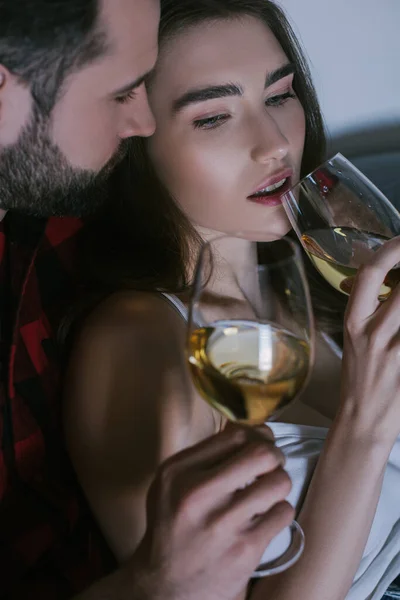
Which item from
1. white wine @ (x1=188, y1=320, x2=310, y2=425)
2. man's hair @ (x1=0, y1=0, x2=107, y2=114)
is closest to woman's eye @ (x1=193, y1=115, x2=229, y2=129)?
man's hair @ (x1=0, y1=0, x2=107, y2=114)

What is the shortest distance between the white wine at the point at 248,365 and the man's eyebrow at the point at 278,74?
1.84 ft

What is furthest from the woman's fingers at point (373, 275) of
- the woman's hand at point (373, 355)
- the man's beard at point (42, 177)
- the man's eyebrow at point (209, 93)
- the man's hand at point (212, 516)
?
the man's beard at point (42, 177)

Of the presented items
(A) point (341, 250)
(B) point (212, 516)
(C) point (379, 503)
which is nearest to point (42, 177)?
(A) point (341, 250)

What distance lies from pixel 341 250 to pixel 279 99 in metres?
0.34

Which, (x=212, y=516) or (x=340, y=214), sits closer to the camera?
(x=212, y=516)

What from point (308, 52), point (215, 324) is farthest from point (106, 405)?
point (308, 52)

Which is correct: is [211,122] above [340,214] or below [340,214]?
above

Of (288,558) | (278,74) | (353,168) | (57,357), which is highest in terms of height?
(278,74)

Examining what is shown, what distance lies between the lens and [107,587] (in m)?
0.72

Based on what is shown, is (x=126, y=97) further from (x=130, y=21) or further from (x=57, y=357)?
(x=57, y=357)

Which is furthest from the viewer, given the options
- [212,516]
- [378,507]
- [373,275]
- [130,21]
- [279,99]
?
[279,99]

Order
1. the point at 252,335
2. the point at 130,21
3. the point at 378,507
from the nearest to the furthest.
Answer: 1. the point at 252,335
2. the point at 130,21
3. the point at 378,507

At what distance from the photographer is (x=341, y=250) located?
1029mm

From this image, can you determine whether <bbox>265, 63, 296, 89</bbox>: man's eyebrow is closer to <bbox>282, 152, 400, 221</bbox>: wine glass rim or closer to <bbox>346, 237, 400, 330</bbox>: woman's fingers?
<bbox>282, 152, 400, 221</bbox>: wine glass rim
